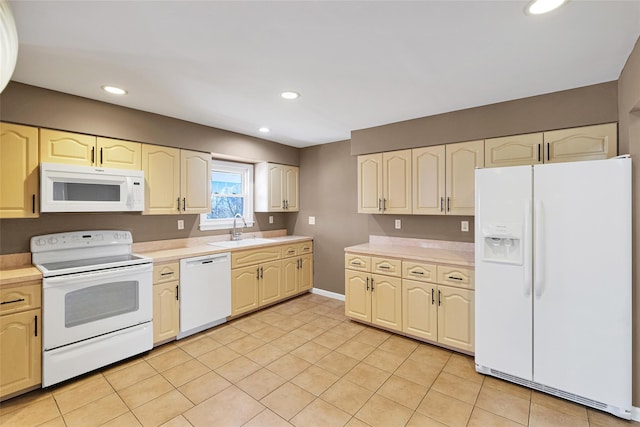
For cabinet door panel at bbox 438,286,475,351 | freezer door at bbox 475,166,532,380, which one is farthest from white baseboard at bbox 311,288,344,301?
freezer door at bbox 475,166,532,380

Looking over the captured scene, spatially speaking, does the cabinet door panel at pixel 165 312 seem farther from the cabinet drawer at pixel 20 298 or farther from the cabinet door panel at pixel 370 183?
the cabinet door panel at pixel 370 183

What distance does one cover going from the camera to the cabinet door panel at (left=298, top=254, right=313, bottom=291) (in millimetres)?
4457

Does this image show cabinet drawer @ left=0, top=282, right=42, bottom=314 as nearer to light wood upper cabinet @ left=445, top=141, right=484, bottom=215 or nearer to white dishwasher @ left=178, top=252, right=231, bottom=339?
white dishwasher @ left=178, top=252, right=231, bottom=339

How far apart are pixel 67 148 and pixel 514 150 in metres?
3.94

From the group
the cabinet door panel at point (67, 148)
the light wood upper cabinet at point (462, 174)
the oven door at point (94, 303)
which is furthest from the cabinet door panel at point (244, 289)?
the light wood upper cabinet at point (462, 174)

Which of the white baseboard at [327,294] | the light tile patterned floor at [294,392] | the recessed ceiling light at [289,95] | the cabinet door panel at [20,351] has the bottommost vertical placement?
the light tile patterned floor at [294,392]

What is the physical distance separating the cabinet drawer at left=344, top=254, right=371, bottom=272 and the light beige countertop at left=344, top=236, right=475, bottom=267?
2.4 inches

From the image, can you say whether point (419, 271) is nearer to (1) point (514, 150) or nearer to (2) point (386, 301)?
(2) point (386, 301)

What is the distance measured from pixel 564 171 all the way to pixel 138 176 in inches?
140

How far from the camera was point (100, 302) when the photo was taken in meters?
2.47

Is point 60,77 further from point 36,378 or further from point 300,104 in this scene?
point 36,378

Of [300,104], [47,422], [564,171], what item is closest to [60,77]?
[300,104]

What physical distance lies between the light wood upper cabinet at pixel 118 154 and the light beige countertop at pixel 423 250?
2441 mm

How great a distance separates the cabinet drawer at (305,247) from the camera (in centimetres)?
445
